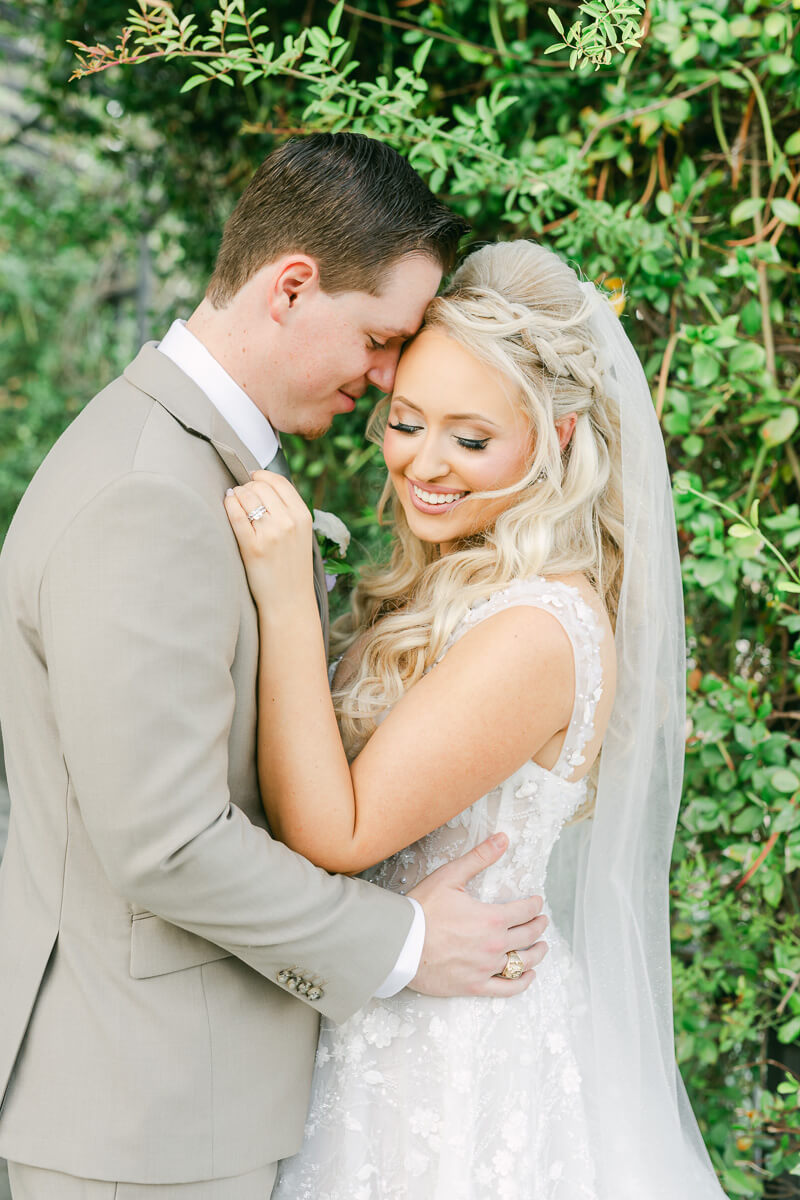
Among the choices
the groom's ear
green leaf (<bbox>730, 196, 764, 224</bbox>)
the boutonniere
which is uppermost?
the groom's ear

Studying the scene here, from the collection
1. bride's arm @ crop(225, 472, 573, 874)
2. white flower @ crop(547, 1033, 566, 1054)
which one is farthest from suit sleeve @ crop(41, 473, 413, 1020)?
white flower @ crop(547, 1033, 566, 1054)

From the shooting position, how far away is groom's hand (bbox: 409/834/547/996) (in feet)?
5.67

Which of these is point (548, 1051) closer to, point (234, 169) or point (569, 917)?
point (569, 917)

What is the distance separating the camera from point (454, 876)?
5.91ft

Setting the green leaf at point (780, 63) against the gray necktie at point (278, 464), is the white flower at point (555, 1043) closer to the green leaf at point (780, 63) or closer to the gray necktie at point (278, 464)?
the gray necktie at point (278, 464)

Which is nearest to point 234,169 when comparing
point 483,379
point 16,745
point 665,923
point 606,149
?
point 606,149

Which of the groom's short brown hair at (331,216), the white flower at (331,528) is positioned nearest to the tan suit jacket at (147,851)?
the groom's short brown hair at (331,216)

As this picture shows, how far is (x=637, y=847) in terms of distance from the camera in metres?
2.00

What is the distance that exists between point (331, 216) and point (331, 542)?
82cm

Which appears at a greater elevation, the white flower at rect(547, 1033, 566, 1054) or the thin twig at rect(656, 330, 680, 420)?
the thin twig at rect(656, 330, 680, 420)

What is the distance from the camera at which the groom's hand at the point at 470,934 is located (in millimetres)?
1729

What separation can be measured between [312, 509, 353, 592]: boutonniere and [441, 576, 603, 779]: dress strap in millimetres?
486

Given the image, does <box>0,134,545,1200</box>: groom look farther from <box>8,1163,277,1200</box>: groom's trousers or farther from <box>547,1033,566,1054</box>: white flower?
<box>547,1033,566,1054</box>: white flower

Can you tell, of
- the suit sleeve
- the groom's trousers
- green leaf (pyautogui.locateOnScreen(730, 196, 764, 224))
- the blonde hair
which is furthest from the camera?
green leaf (pyautogui.locateOnScreen(730, 196, 764, 224))
